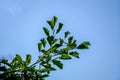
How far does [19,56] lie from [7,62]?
29 centimetres

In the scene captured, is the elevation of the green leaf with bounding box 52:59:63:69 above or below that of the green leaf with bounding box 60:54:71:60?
below

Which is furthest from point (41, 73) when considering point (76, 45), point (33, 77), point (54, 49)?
point (76, 45)

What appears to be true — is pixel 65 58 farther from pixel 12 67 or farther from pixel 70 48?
pixel 12 67

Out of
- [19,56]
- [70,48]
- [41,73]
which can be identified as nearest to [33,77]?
[41,73]

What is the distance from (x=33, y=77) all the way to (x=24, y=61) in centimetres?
39

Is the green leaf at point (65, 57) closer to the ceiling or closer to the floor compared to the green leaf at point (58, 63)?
closer to the ceiling

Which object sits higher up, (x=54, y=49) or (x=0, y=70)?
(x=54, y=49)

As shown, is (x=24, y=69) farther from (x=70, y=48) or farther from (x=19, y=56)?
(x=70, y=48)

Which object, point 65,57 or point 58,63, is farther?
point 65,57

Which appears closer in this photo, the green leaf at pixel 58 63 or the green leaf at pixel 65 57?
the green leaf at pixel 58 63

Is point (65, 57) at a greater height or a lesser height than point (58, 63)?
greater

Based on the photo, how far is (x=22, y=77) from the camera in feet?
16.7

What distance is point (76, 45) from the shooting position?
525cm

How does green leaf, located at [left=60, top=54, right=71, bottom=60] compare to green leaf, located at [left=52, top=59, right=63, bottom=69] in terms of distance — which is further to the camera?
green leaf, located at [left=60, top=54, right=71, bottom=60]
